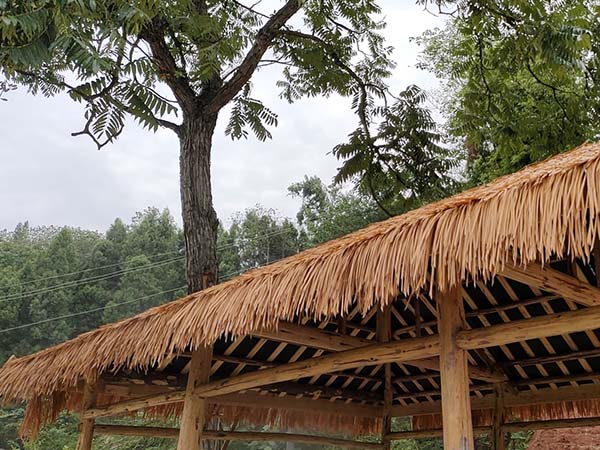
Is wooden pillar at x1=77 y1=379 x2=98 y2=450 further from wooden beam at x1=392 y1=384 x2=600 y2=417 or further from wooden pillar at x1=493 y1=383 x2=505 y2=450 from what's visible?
wooden pillar at x1=493 y1=383 x2=505 y2=450

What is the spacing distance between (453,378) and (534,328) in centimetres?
36

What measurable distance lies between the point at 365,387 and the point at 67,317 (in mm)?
16556

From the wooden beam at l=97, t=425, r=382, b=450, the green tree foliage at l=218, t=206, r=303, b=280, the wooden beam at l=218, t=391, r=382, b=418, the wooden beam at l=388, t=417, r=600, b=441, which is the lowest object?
the wooden beam at l=97, t=425, r=382, b=450

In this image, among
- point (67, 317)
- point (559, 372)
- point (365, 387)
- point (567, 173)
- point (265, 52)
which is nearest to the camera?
point (567, 173)

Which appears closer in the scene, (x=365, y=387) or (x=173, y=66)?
(x=365, y=387)

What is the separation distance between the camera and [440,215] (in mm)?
2121

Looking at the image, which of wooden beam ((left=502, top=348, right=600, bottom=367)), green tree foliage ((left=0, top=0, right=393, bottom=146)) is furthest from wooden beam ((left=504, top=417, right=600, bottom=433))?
green tree foliage ((left=0, top=0, right=393, bottom=146))

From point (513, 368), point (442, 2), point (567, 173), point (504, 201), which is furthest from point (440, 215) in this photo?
point (442, 2)

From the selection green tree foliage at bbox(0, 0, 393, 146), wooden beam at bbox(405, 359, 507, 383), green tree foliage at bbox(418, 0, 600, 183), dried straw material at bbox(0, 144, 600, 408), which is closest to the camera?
dried straw material at bbox(0, 144, 600, 408)

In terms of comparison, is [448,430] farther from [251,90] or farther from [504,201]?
[251,90]

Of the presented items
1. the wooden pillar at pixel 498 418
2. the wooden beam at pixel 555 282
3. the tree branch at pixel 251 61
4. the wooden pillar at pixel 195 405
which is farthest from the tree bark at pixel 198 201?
the wooden beam at pixel 555 282

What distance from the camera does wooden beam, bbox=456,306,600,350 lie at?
2.18 m

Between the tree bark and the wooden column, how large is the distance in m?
3.14

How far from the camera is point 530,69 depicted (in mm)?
5695
